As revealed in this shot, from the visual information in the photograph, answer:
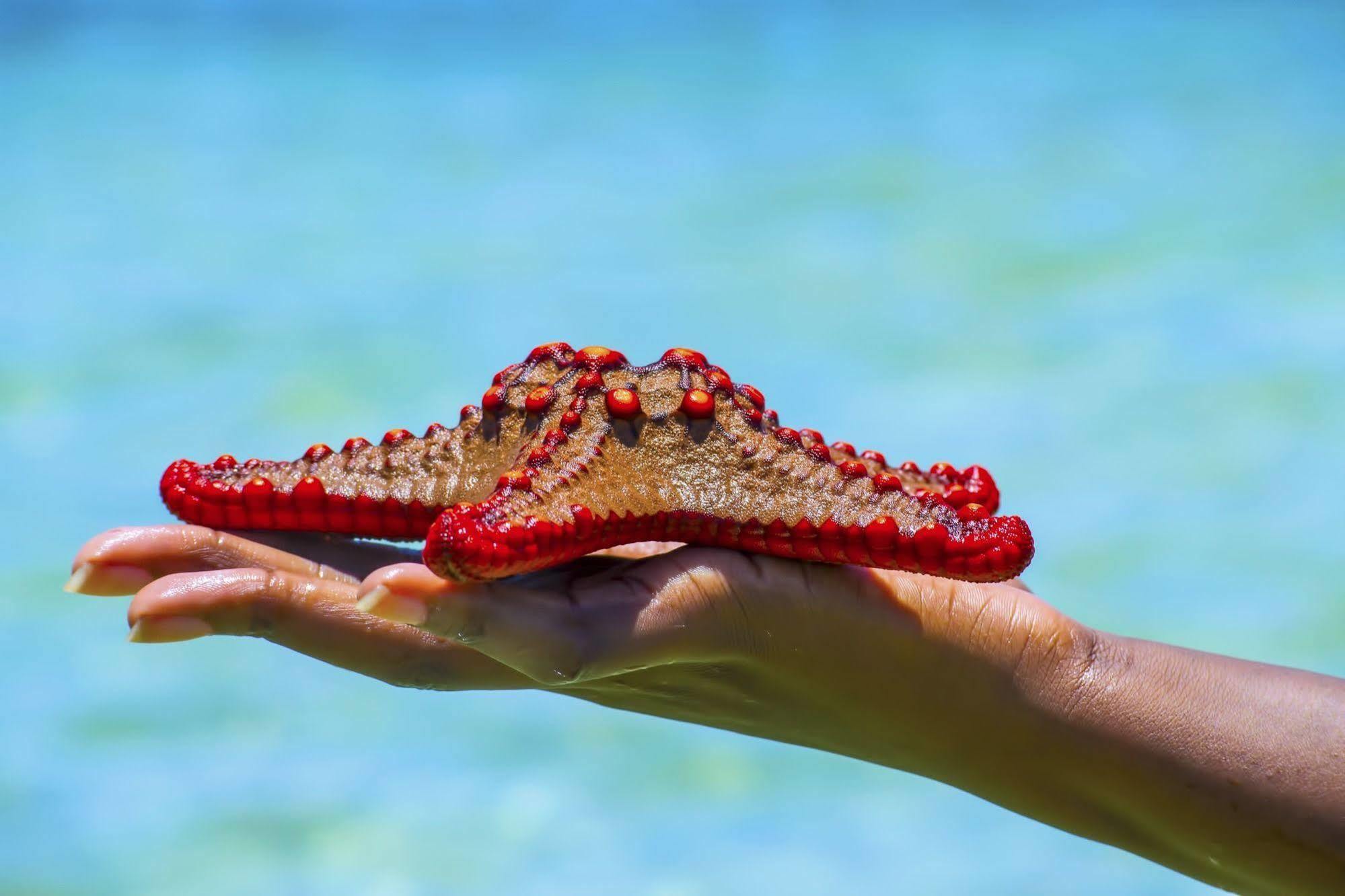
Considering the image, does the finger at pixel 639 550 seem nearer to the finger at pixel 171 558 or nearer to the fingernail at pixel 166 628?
the finger at pixel 171 558

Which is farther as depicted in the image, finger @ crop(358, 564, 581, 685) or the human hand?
the human hand

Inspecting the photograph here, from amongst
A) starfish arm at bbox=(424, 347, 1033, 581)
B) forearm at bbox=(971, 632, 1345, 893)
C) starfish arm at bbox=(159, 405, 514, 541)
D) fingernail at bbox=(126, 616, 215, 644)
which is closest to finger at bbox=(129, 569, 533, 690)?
fingernail at bbox=(126, 616, 215, 644)

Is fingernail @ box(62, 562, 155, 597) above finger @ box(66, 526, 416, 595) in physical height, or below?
below

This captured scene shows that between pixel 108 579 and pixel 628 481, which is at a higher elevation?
pixel 628 481

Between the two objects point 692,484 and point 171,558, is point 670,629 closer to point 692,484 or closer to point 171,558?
point 692,484

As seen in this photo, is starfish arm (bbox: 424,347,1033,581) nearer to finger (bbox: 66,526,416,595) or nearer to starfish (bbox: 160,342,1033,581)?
starfish (bbox: 160,342,1033,581)

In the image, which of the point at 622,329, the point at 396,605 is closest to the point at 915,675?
the point at 396,605
